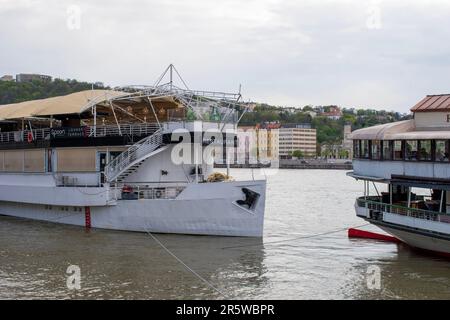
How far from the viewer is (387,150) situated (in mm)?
22875

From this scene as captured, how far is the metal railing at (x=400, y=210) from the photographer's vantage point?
20681 mm

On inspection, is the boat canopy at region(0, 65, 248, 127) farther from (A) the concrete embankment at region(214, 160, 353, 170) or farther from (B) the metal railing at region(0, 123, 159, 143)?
(A) the concrete embankment at region(214, 160, 353, 170)

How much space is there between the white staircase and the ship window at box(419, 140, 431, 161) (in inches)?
464

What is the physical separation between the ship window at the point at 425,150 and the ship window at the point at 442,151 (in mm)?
332

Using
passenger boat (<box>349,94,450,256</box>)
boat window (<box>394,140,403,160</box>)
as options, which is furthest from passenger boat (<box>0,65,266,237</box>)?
boat window (<box>394,140,403,160</box>)

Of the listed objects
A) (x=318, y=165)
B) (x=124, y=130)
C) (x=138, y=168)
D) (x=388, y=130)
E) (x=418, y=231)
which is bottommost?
(x=318, y=165)

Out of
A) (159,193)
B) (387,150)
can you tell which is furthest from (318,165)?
(387,150)

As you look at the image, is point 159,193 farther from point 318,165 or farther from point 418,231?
point 318,165

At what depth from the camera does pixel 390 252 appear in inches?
944

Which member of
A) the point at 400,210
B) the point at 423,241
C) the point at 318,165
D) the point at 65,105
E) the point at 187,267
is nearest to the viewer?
the point at 187,267

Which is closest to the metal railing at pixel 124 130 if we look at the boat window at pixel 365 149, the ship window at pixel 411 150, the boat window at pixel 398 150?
the boat window at pixel 365 149

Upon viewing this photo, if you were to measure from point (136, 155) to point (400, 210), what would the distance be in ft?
40.3

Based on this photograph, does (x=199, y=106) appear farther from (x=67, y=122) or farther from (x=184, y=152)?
(x=67, y=122)
